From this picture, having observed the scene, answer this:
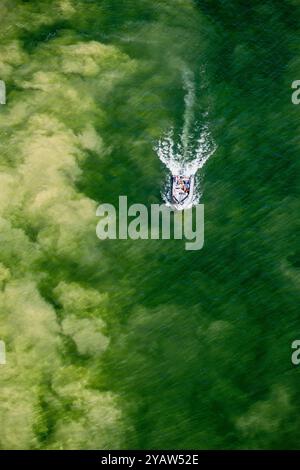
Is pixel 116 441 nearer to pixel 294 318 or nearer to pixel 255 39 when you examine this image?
pixel 294 318

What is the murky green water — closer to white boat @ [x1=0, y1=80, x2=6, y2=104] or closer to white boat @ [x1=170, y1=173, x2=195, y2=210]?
white boat @ [x1=0, y1=80, x2=6, y2=104]

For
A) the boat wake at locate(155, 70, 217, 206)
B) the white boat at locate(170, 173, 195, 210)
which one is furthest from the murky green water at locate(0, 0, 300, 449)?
the white boat at locate(170, 173, 195, 210)

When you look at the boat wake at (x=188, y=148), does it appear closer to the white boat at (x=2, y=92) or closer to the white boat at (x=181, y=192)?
the white boat at (x=181, y=192)

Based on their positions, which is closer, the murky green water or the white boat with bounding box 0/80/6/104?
the murky green water

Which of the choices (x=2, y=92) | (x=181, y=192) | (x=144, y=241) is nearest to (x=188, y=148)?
(x=181, y=192)

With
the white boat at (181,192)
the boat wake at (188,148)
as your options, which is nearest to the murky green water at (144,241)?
the boat wake at (188,148)

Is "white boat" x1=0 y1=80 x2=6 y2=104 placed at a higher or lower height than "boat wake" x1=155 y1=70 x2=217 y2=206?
higher

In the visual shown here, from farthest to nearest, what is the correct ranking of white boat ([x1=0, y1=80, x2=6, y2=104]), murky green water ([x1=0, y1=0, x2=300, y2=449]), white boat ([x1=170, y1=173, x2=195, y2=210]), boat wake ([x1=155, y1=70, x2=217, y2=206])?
white boat ([x1=0, y1=80, x2=6, y2=104]) < boat wake ([x1=155, y1=70, x2=217, y2=206]) < white boat ([x1=170, y1=173, x2=195, y2=210]) < murky green water ([x1=0, y1=0, x2=300, y2=449])
